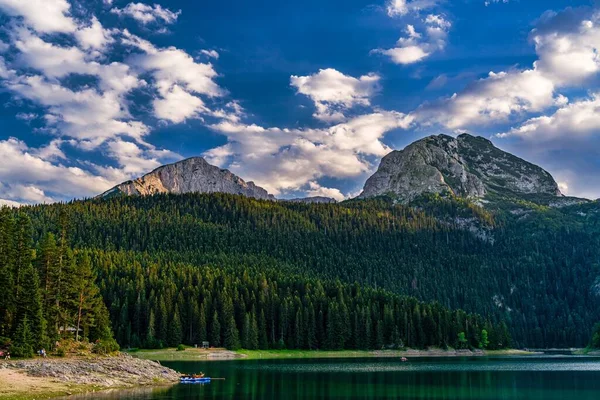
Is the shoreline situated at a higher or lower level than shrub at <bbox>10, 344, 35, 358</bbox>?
lower

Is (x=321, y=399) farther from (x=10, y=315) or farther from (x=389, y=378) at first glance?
(x=10, y=315)

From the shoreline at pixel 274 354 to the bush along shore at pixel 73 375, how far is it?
5218cm

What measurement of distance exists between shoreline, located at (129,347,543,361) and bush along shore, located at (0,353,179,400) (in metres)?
52.2

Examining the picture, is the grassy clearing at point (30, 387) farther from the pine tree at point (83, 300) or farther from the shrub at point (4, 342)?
the pine tree at point (83, 300)

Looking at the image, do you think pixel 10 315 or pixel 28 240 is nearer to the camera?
pixel 10 315

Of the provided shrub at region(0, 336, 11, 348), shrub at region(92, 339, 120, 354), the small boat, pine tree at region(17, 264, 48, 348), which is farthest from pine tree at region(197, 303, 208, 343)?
shrub at region(0, 336, 11, 348)

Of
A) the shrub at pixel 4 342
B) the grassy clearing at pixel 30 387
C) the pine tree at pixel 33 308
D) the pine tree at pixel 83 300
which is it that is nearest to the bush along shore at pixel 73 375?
the grassy clearing at pixel 30 387

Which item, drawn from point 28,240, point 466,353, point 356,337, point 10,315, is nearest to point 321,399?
point 10,315

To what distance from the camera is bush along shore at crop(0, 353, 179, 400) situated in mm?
60025

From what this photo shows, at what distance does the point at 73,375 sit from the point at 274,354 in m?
93.4

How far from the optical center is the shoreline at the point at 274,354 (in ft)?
473

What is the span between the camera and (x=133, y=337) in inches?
5974

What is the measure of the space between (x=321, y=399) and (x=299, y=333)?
106923 millimetres

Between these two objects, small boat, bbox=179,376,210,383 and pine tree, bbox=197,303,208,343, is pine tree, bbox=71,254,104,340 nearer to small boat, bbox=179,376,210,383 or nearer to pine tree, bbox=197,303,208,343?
small boat, bbox=179,376,210,383
